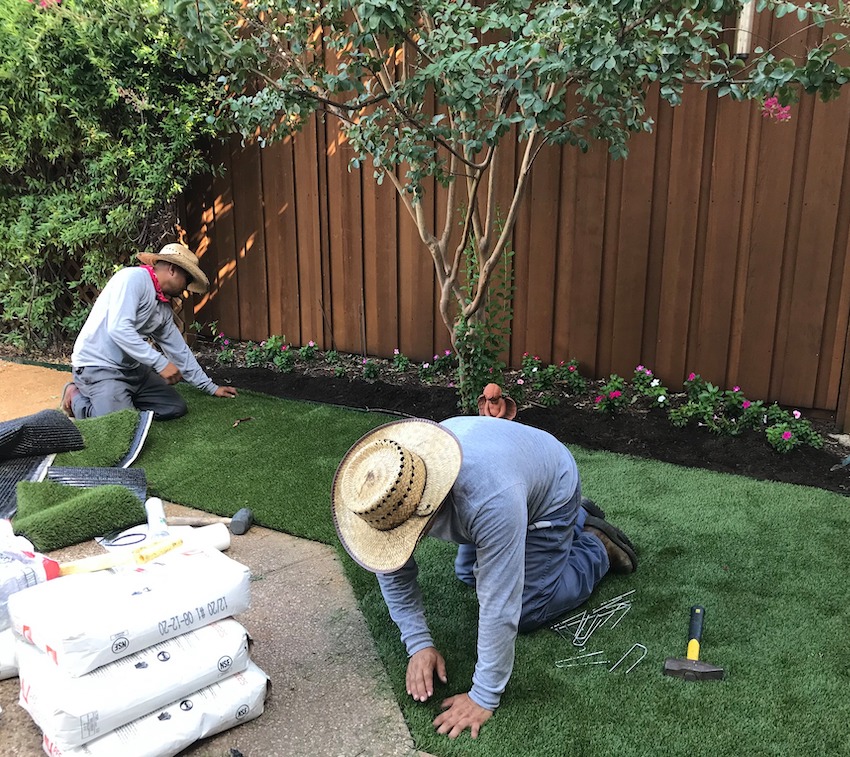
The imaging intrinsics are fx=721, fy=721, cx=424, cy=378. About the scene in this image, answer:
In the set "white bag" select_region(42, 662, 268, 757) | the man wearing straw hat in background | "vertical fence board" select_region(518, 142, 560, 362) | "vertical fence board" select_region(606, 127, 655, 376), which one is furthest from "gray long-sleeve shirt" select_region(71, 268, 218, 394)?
"white bag" select_region(42, 662, 268, 757)

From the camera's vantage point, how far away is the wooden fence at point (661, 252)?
420cm

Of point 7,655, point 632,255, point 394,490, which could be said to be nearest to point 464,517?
point 394,490

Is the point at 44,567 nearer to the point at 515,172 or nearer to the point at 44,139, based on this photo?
the point at 515,172

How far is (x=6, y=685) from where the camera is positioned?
7.25ft

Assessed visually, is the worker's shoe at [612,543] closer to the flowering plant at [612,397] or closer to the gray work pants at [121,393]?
the flowering plant at [612,397]

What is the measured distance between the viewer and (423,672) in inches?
85.2

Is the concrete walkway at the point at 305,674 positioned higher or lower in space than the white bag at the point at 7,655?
lower

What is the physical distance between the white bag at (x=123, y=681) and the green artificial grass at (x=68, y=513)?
109 centimetres

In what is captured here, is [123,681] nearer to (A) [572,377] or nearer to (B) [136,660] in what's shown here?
(B) [136,660]

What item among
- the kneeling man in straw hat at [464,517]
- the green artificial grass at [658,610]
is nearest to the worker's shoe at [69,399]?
the green artificial grass at [658,610]

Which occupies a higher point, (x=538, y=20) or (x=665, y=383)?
(x=538, y=20)

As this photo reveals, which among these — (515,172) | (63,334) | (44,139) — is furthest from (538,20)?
(63,334)

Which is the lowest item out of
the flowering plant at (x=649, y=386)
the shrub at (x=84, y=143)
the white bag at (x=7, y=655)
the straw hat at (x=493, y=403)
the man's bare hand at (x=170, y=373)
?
the white bag at (x=7, y=655)

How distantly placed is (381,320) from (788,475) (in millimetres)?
3254
